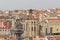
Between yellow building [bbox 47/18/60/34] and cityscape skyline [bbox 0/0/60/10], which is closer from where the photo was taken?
yellow building [bbox 47/18/60/34]

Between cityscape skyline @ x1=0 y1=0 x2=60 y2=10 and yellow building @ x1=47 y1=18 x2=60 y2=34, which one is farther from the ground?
cityscape skyline @ x1=0 y1=0 x2=60 y2=10

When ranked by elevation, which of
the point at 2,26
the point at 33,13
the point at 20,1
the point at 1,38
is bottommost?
the point at 1,38

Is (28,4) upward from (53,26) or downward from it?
upward

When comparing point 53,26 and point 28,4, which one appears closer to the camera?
point 53,26

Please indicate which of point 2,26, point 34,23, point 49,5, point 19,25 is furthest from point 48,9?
point 2,26

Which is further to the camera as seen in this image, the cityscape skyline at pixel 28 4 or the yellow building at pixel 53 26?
the cityscape skyline at pixel 28 4

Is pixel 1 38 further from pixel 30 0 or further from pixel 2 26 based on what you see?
pixel 30 0

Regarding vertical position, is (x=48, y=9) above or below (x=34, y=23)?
above

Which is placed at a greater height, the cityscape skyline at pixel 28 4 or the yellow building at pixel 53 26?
the cityscape skyline at pixel 28 4

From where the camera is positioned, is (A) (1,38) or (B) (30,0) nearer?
(A) (1,38)

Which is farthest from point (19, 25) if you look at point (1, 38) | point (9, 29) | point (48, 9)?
point (48, 9)
